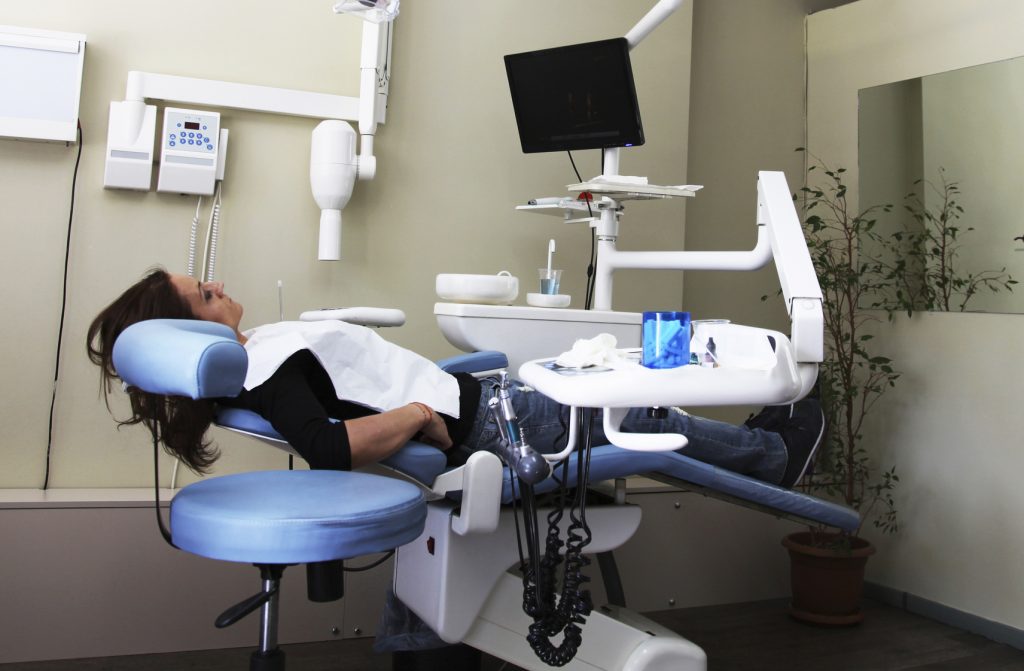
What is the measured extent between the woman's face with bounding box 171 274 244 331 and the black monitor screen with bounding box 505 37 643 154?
110 cm

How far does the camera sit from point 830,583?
2.96 m

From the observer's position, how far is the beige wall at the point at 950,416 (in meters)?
2.90

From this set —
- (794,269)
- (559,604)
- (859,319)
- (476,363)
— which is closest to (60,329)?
(476,363)

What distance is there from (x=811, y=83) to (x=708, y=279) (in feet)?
2.97

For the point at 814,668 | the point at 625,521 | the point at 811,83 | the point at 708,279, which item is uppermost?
the point at 811,83

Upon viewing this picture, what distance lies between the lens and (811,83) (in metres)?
3.72

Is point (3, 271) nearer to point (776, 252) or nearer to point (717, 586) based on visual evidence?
point (776, 252)

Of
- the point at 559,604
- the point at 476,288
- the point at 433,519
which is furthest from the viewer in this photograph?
the point at 476,288

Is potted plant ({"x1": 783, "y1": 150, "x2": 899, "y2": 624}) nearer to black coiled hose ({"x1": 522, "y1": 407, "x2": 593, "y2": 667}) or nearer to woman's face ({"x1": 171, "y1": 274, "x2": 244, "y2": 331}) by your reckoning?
black coiled hose ({"x1": 522, "y1": 407, "x2": 593, "y2": 667})

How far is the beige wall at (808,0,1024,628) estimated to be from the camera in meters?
2.90

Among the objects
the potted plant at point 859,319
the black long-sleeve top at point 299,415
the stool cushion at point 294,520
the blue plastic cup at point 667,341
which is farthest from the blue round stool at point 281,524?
the potted plant at point 859,319

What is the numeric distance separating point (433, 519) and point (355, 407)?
11.8 inches

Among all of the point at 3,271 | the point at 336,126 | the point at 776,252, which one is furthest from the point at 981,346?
the point at 3,271

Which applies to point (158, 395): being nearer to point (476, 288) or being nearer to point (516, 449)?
point (516, 449)
